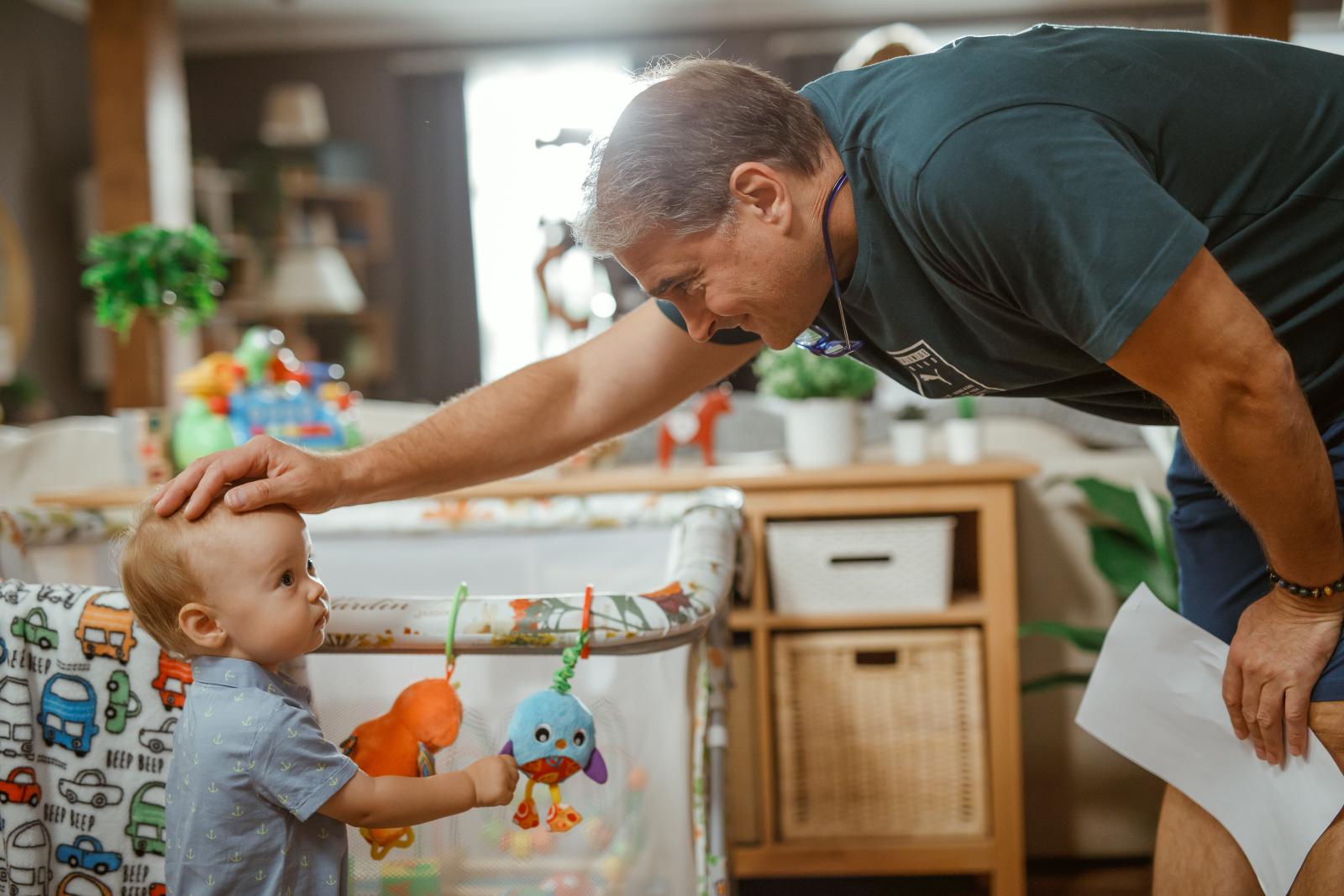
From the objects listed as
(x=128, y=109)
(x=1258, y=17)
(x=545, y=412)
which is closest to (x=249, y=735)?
(x=545, y=412)

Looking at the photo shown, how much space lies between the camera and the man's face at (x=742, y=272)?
0.84 metres

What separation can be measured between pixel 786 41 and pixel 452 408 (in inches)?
209

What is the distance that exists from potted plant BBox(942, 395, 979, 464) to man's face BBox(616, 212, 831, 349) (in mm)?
1053

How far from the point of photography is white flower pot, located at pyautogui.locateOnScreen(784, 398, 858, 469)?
1909mm

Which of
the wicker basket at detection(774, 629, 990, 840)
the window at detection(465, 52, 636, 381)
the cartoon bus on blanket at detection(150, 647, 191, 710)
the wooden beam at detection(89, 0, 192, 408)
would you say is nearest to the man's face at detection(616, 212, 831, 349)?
the cartoon bus on blanket at detection(150, 647, 191, 710)

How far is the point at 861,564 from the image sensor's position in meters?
1.88

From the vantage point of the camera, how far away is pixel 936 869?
1.86 m

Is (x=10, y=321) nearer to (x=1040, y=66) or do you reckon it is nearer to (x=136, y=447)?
(x=136, y=447)

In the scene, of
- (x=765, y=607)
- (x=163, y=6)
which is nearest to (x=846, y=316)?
(x=765, y=607)

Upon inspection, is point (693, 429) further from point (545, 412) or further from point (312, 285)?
point (312, 285)

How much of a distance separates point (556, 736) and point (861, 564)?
3.53 feet

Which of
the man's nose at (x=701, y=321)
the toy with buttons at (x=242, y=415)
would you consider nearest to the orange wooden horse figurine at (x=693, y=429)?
the toy with buttons at (x=242, y=415)

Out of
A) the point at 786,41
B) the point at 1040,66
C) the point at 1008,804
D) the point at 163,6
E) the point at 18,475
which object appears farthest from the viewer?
the point at 786,41

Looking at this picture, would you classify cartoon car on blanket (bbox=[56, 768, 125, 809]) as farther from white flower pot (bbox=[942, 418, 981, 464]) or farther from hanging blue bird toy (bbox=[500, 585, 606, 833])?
white flower pot (bbox=[942, 418, 981, 464])
